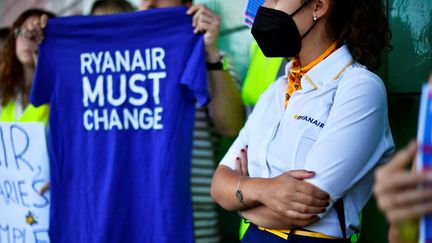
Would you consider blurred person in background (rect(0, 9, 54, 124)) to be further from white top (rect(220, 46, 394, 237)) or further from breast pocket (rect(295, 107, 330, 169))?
breast pocket (rect(295, 107, 330, 169))

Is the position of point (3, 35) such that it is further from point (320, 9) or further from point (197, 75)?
point (320, 9)

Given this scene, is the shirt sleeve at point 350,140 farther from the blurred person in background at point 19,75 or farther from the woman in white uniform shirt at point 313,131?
the blurred person in background at point 19,75

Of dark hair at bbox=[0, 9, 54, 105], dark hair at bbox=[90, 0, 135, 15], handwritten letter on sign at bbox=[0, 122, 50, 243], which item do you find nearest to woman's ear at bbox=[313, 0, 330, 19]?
dark hair at bbox=[90, 0, 135, 15]

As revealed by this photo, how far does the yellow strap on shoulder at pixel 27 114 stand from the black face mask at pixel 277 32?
1586mm

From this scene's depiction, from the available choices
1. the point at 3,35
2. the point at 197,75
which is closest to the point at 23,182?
the point at 197,75

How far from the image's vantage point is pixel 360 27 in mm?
2236

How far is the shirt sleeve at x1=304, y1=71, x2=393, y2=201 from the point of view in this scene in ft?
6.55

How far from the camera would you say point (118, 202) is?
321 cm

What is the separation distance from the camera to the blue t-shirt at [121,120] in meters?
3.08

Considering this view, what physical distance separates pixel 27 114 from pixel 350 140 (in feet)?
7.03

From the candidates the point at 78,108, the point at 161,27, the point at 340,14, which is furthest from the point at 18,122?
the point at 340,14

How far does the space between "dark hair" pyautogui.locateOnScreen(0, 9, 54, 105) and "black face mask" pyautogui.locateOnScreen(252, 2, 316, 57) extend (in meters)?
1.69

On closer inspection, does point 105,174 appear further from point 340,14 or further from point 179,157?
point 340,14

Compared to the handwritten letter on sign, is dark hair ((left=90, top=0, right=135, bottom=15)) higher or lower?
higher
